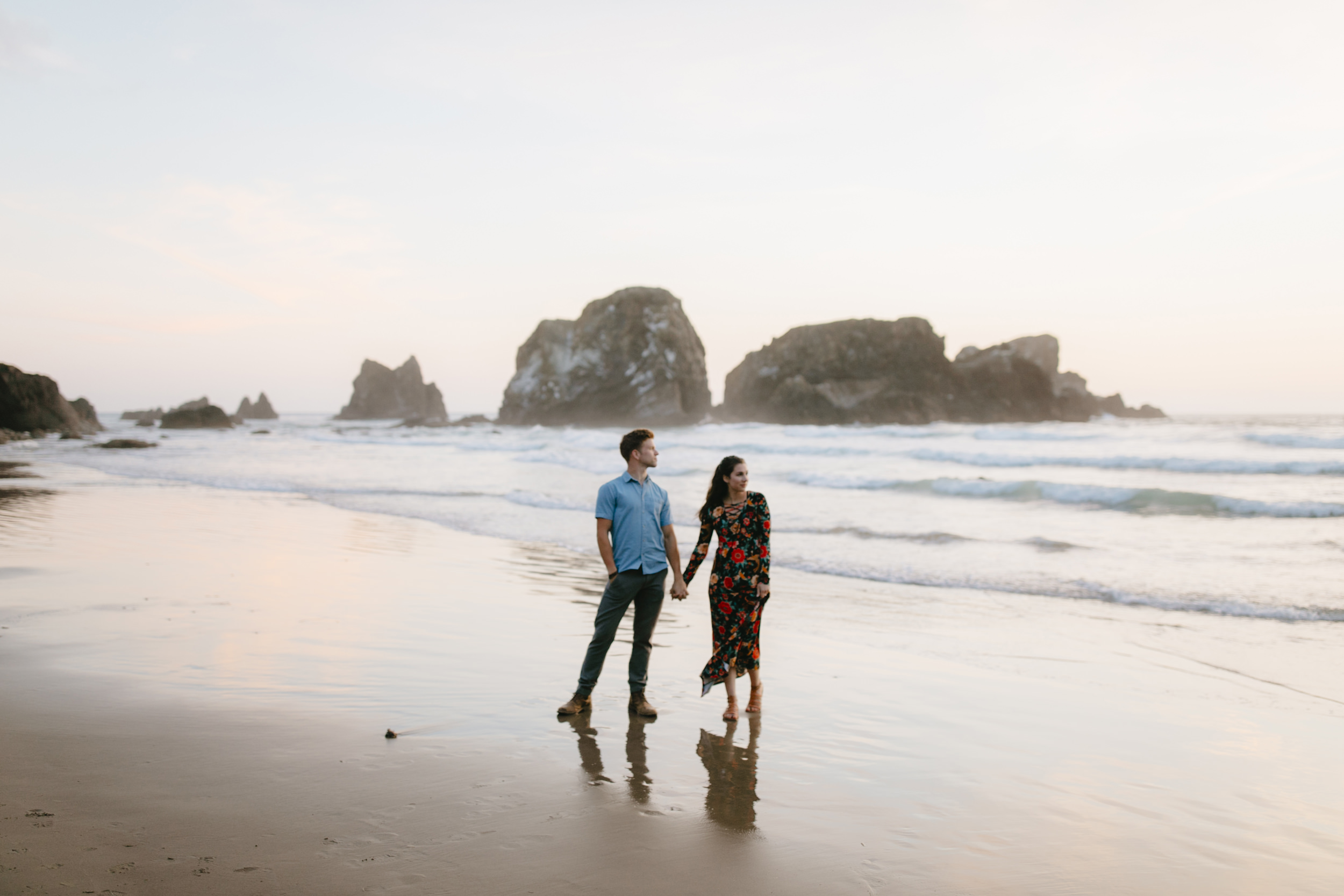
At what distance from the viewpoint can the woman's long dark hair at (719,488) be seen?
5.36 meters

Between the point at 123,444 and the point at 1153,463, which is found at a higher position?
the point at 123,444

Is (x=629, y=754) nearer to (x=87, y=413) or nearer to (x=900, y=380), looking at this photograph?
(x=87, y=413)

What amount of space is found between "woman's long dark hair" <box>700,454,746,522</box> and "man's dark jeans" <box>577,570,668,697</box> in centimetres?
58

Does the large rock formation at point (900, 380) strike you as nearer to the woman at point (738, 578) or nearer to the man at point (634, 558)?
the woman at point (738, 578)

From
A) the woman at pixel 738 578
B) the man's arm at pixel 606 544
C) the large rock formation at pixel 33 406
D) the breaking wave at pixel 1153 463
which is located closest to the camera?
the man's arm at pixel 606 544

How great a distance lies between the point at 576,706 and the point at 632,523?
1.21m

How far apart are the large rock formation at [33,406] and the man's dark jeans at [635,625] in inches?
2031

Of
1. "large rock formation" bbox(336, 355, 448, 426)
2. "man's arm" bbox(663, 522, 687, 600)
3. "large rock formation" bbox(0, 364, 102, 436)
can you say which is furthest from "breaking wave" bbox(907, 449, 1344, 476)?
"large rock formation" bbox(336, 355, 448, 426)

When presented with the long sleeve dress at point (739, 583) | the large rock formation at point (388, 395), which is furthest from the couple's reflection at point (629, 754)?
the large rock formation at point (388, 395)

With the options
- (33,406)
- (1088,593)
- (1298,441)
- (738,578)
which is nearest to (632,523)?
(738,578)

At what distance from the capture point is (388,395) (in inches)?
4461

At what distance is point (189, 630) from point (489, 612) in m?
2.56

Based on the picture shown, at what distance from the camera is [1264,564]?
11.6 meters

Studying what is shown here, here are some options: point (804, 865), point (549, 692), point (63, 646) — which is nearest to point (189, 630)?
point (63, 646)
